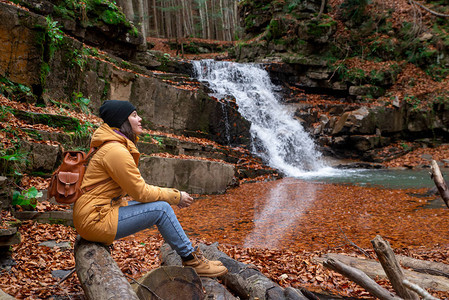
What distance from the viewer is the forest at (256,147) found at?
292 centimetres

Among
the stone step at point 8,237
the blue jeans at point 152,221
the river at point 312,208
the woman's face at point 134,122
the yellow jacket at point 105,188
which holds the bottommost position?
the river at point 312,208

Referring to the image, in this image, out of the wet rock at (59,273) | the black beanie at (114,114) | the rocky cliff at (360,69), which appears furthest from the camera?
the rocky cliff at (360,69)

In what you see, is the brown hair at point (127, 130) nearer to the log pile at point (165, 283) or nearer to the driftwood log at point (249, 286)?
the log pile at point (165, 283)

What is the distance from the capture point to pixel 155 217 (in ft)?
8.16

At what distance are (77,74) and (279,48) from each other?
1490 cm

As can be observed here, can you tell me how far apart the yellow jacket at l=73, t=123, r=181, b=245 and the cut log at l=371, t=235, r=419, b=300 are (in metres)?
1.91

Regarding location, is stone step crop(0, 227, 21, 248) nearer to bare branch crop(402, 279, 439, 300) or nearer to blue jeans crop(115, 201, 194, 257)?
blue jeans crop(115, 201, 194, 257)

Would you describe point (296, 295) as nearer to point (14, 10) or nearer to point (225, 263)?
point (225, 263)

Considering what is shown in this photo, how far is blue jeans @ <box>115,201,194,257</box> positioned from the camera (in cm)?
239

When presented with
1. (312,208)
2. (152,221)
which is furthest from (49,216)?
(312,208)

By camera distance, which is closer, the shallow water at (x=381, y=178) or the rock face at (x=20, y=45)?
the rock face at (x=20, y=45)

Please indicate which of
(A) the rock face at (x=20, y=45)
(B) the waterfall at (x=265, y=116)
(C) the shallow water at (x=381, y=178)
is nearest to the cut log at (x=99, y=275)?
(A) the rock face at (x=20, y=45)

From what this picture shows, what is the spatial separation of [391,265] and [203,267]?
1553 millimetres

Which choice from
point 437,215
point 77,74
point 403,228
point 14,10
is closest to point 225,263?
point 403,228
